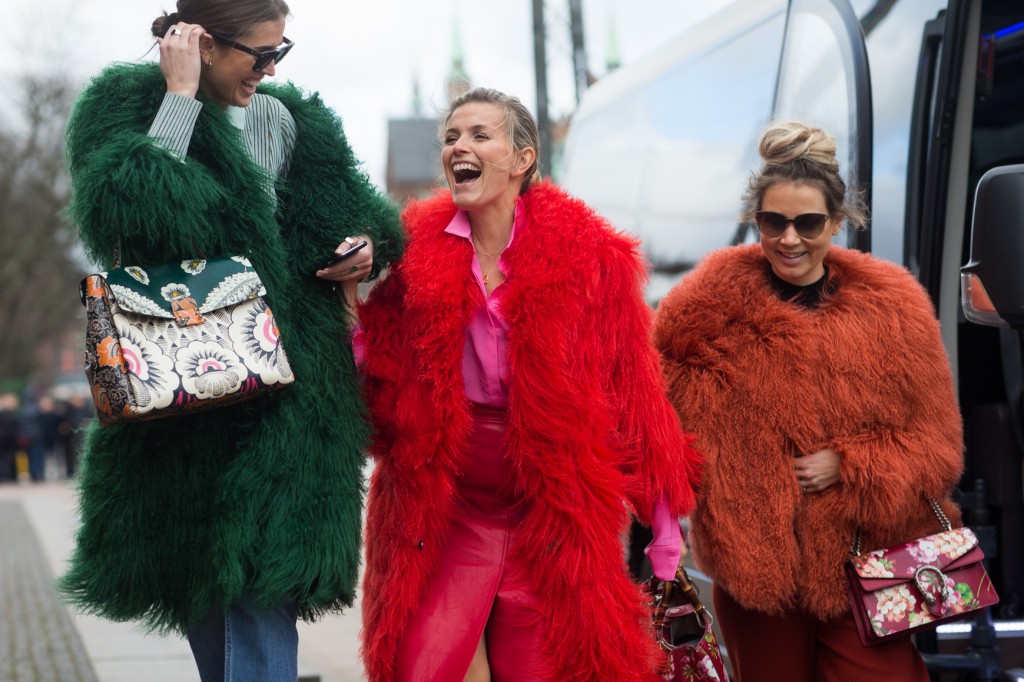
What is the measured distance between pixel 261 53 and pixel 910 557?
2053 millimetres

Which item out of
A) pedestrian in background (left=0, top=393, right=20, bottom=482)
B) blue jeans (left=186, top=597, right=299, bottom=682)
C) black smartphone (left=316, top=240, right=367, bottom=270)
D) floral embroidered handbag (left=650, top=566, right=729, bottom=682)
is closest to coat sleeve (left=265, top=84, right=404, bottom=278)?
black smartphone (left=316, top=240, right=367, bottom=270)

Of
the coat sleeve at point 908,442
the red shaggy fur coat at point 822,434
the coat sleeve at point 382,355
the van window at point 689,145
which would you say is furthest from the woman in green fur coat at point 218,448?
the van window at point 689,145

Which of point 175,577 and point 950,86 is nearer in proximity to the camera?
point 175,577

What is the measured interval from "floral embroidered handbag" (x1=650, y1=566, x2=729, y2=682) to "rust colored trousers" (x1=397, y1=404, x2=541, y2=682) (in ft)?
1.39

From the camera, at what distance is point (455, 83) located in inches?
139

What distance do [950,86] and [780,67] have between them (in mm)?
1134

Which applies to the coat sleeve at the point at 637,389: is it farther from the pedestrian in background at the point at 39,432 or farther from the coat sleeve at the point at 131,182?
the pedestrian in background at the point at 39,432

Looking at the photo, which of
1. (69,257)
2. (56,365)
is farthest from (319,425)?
(56,365)

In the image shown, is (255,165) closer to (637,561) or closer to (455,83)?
(455,83)

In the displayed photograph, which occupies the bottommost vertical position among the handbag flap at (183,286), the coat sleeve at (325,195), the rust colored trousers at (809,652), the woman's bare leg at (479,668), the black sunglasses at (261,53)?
the rust colored trousers at (809,652)

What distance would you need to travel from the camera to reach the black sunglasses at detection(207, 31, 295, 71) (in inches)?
117

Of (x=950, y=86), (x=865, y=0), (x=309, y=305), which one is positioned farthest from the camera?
(x=865, y=0)

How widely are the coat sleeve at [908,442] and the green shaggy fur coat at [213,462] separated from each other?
4.24 feet

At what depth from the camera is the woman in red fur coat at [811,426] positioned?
3.45 metres
